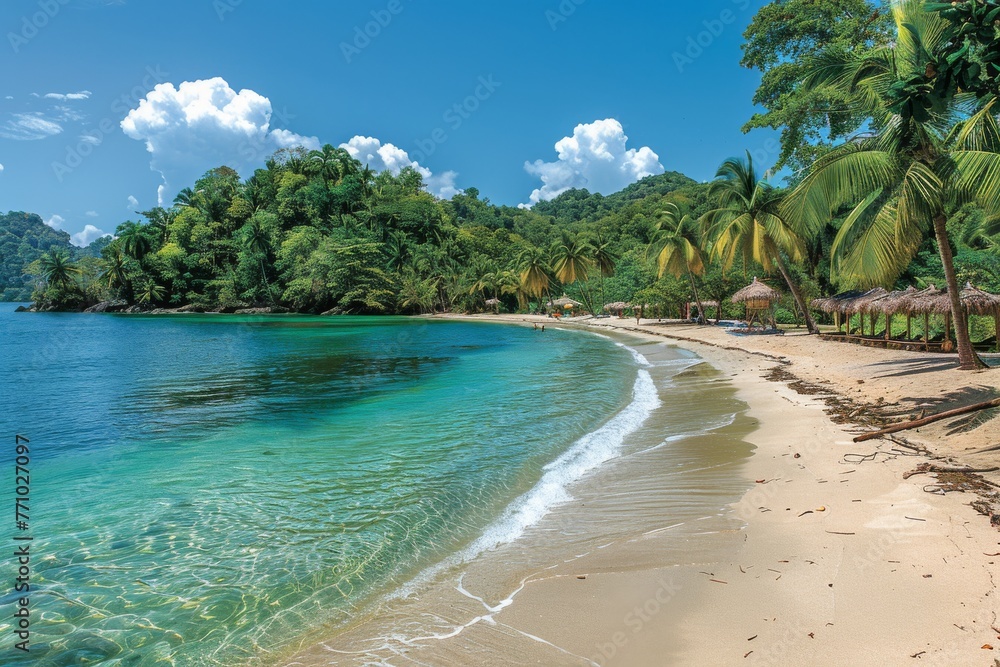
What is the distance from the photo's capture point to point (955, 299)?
9883 millimetres

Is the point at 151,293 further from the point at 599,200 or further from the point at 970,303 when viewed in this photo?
the point at 599,200

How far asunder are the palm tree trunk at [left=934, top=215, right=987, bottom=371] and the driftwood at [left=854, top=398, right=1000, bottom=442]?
4042 millimetres

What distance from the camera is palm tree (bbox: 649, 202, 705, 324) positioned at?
110 feet

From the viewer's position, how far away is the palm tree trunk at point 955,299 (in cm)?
956

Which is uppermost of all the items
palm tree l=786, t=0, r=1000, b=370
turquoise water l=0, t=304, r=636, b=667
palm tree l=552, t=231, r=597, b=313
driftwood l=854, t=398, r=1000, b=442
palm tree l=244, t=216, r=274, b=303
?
palm tree l=244, t=216, r=274, b=303

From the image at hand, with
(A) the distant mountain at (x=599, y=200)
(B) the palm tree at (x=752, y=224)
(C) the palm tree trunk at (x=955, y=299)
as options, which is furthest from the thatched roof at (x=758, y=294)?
(A) the distant mountain at (x=599, y=200)

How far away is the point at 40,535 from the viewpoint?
569 cm

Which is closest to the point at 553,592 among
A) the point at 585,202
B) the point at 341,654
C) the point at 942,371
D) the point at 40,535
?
the point at 341,654

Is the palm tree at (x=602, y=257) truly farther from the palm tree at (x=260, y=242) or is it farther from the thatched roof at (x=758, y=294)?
the palm tree at (x=260, y=242)

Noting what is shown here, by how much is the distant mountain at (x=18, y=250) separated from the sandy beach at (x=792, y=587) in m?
182

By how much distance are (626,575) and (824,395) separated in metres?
8.78

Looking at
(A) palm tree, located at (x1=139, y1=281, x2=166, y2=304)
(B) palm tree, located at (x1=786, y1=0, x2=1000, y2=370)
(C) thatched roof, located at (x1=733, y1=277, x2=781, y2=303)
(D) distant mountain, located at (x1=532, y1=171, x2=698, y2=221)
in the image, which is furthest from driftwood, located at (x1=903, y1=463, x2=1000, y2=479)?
(D) distant mountain, located at (x1=532, y1=171, x2=698, y2=221)

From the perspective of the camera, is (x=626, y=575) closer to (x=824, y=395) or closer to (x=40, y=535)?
(x=40, y=535)

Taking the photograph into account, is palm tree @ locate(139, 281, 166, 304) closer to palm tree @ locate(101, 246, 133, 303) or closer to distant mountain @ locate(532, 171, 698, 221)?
palm tree @ locate(101, 246, 133, 303)
